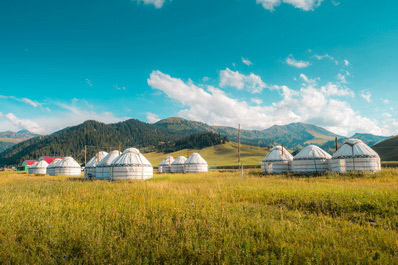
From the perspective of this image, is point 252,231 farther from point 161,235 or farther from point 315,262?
point 161,235

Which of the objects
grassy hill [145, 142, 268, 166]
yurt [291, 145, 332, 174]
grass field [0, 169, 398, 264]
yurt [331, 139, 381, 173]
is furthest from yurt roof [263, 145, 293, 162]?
grassy hill [145, 142, 268, 166]

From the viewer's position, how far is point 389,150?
81.8m

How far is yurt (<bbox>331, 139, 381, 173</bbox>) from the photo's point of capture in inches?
938

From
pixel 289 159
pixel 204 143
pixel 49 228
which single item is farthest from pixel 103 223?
pixel 204 143

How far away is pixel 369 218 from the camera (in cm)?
675

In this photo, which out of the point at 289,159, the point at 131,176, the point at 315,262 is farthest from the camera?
the point at 289,159

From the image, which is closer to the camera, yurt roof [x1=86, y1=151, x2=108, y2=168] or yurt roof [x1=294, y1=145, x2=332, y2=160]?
yurt roof [x1=294, y1=145, x2=332, y2=160]

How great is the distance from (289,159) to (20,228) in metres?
31.5

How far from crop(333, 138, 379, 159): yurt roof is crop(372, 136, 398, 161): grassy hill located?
63865 mm

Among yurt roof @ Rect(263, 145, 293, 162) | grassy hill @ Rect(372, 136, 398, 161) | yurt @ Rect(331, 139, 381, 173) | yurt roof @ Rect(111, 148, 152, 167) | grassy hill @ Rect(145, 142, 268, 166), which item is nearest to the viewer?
yurt @ Rect(331, 139, 381, 173)

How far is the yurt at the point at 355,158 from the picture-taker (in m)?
23.8

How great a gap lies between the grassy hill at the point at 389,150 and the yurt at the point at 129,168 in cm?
8346

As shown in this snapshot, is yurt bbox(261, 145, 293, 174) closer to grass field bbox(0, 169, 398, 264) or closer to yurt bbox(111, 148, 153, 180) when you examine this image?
yurt bbox(111, 148, 153, 180)

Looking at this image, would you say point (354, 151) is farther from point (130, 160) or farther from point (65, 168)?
point (65, 168)
